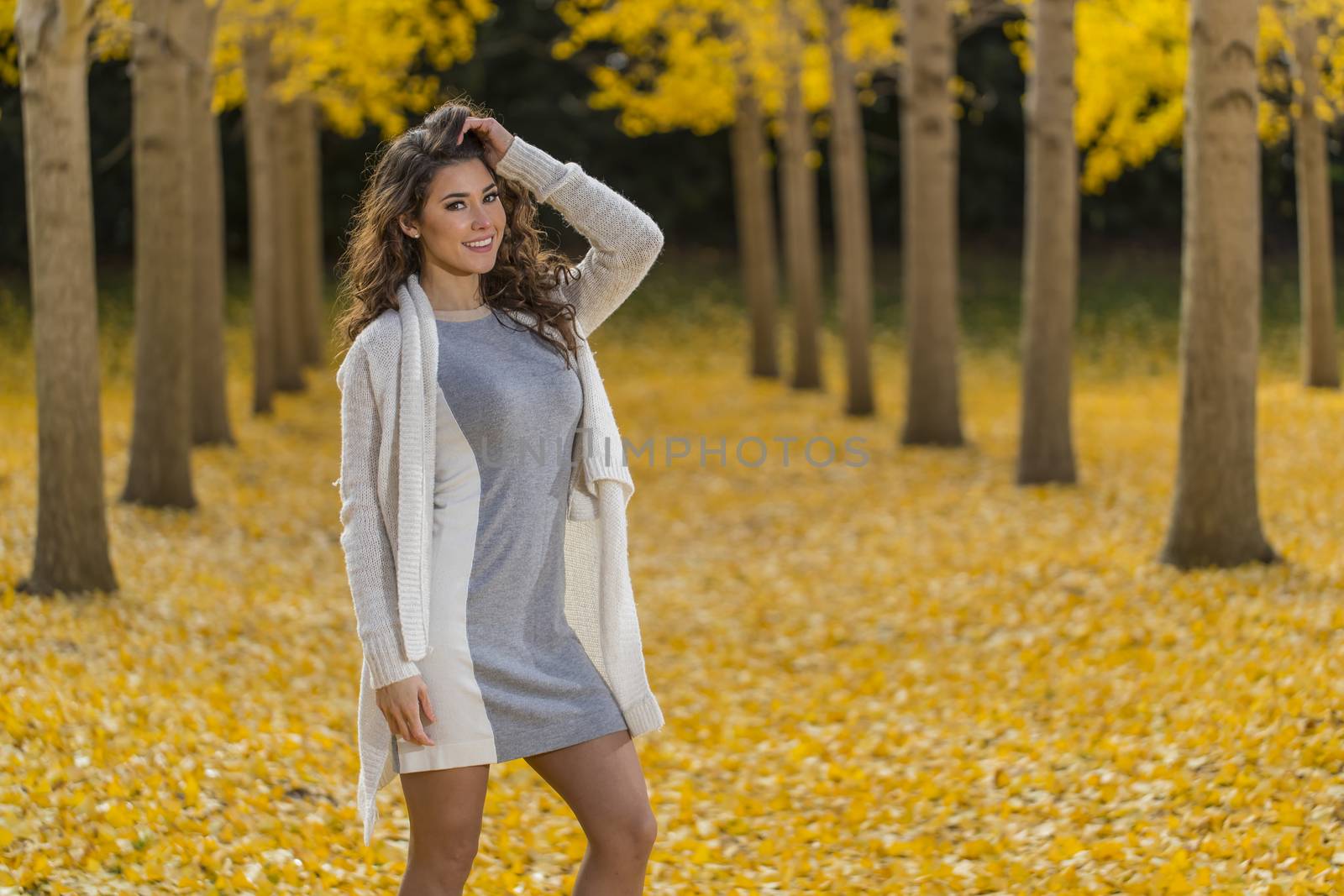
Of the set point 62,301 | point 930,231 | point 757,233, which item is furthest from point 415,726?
point 757,233

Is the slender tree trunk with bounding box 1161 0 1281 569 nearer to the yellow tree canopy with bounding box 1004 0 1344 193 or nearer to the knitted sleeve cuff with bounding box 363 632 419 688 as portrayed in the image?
the knitted sleeve cuff with bounding box 363 632 419 688

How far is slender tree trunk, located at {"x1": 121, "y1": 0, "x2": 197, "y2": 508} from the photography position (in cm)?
929

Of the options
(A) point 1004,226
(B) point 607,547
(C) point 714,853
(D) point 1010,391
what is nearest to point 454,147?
(B) point 607,547

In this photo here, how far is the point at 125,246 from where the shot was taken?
29.6m

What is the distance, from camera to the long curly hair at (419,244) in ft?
9.59

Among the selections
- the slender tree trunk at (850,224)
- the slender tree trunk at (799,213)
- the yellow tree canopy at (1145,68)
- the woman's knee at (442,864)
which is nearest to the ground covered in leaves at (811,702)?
the woman's knee at (442,864)

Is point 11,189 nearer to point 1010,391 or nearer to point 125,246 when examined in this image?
point 125,246

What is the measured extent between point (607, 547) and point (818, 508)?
855 centimetres

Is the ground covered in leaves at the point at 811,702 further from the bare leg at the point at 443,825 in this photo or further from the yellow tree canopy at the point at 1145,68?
the yellow tree canopy at the point at 1145,68

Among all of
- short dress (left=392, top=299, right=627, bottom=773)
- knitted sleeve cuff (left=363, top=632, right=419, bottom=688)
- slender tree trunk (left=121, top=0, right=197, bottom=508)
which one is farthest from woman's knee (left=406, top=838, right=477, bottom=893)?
slender tree trunk (left=121, top=0, right=197, bottom=508)

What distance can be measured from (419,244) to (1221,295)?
5579 millimetres

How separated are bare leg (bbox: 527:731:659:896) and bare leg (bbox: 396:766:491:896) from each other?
0.47 ft

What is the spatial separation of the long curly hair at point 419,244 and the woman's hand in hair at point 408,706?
74 cm

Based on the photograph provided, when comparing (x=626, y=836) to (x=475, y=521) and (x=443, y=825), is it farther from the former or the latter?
(x=475, y=521)
